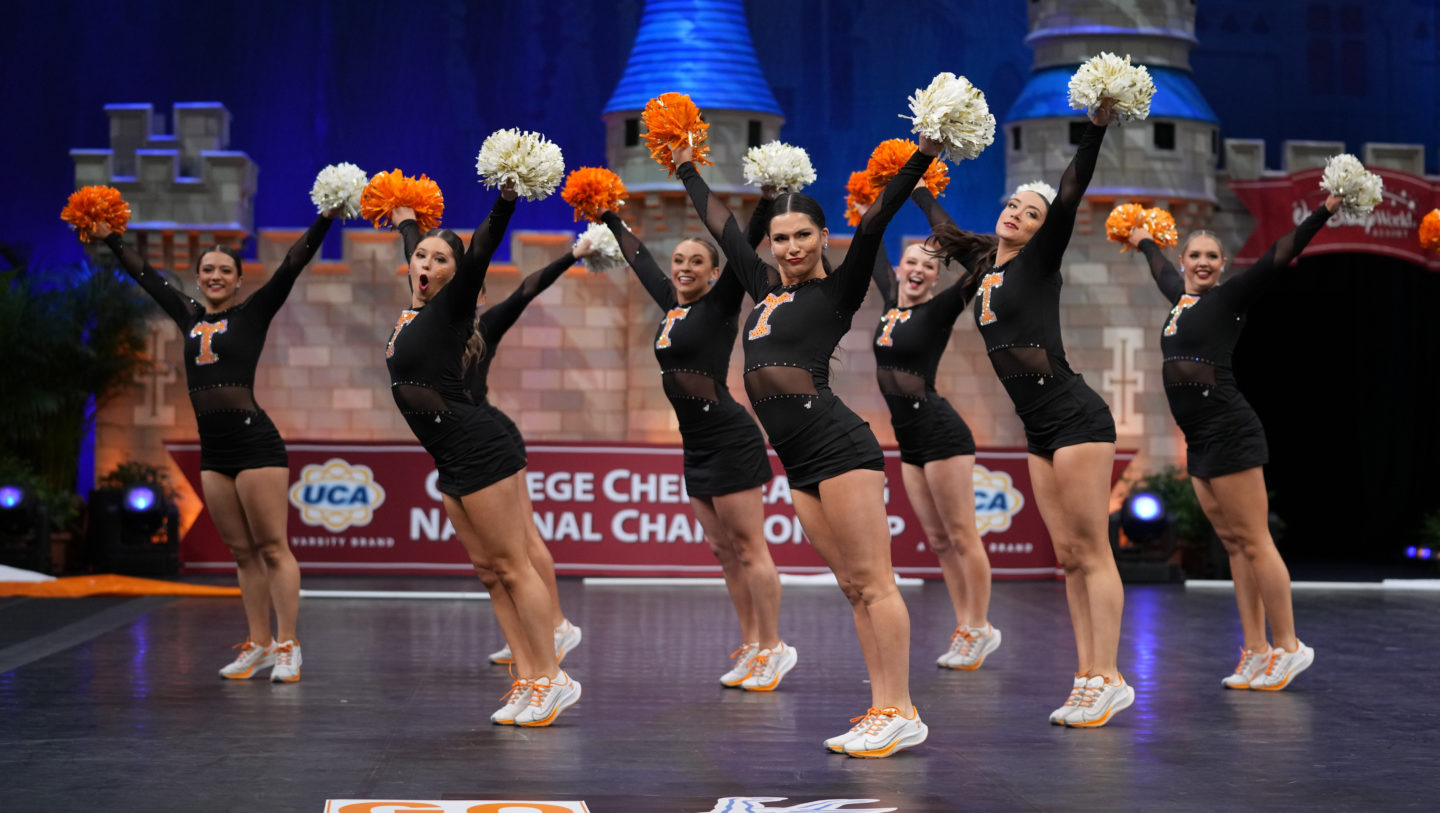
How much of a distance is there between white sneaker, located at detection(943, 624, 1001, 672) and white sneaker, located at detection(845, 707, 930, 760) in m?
2.04

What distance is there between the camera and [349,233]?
12.5 meters

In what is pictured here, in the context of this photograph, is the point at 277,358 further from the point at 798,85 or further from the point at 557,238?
the point at 798,85

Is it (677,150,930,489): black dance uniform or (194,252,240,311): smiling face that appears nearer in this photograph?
(677,150,930,489): black dance uniform

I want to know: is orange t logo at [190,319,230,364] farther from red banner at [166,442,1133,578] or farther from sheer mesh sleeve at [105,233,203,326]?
red banner at [166,442,1133,578]

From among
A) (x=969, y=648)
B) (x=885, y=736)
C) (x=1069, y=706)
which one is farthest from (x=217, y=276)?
(x=1069, y=706)

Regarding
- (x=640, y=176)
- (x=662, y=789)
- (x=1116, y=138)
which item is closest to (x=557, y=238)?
(x=640, y=176)

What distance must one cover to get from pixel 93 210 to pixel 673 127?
9.59ft

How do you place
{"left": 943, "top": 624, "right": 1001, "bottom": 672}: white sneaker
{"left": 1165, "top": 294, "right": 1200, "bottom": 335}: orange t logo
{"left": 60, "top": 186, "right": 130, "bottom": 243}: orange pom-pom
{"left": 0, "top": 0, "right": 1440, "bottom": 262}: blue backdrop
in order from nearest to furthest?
{"left": 1165, "top": 294, "right": 1200, "bottom": 335}: orange t logo < {"left": 60, "top": 186, "right": 130, "bottom": 243}: orange pom-pom < {"left": 943, "top": 624, "right": 1001, "bottom": 672}: white sneaker < {"left": 0, "top": 0, "right": 1440, "bottom": 262}: blue backdrop

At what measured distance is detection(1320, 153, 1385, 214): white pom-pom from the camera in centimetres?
625

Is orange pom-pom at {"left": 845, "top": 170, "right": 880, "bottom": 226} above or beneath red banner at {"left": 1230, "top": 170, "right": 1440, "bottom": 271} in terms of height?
beneath

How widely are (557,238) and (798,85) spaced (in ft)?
11.5

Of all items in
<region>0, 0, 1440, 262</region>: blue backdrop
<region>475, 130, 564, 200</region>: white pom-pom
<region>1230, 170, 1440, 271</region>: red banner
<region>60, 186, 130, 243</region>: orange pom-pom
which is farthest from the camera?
<region>0, 0, 1440, 262</region>: blue backdrop

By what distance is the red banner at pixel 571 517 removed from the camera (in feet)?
37.5

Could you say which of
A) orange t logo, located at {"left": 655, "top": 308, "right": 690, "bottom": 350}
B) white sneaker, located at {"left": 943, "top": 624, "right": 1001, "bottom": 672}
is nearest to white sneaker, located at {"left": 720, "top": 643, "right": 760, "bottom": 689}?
white sneaker, located at {"left": 943, "top": 624, "right": 1001, "bottom": 672}
